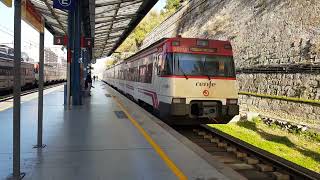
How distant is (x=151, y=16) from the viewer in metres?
79.0

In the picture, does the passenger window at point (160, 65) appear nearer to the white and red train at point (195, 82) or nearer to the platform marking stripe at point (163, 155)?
the white and red train at point (195, 82)

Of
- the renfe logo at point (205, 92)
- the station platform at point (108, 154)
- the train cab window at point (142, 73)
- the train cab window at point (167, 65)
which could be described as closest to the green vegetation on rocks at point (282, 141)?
the renfe logo at point (205, 92)

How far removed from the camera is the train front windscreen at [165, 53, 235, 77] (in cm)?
1173

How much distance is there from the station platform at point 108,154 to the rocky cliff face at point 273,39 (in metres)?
9.40

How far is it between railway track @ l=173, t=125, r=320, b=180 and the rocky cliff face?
6990 millimetres

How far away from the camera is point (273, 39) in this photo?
69.2 ft

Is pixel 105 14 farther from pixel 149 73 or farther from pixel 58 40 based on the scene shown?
pixel 149 73

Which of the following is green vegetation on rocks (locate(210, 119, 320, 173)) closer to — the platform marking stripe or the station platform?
the station platform

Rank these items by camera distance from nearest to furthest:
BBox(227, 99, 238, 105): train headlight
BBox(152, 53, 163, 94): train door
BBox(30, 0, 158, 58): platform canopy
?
BBox(227, 99, 238, 105): train headlight → BBox(152, 53, 163, 94): train door → BBox(30, 0, 158, 58): platform canopy

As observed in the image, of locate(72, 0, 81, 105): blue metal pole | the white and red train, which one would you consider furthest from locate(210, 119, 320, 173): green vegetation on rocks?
locate(72, 0, 81, 105): blue metal pole

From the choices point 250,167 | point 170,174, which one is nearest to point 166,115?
point 250,167

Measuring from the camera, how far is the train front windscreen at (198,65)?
38.5ft

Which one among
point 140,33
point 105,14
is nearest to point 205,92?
point 105,14

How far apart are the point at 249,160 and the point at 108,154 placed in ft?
10.2
